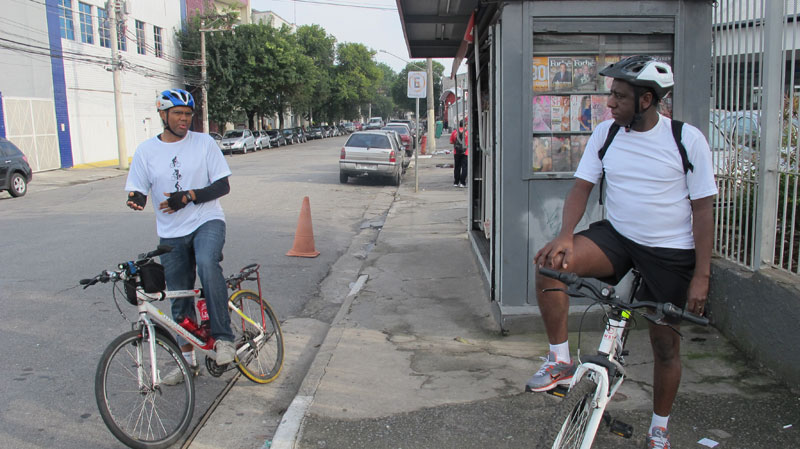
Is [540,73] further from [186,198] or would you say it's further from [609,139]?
[186,198]

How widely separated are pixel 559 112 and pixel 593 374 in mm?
2973

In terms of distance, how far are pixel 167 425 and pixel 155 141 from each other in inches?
70.1

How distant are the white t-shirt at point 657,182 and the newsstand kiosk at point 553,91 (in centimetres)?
205

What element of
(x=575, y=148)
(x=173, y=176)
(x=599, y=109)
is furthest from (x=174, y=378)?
(x=599, y=109)

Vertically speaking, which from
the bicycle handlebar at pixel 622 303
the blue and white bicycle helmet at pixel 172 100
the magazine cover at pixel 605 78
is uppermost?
the magazine cover at pixel 605 78

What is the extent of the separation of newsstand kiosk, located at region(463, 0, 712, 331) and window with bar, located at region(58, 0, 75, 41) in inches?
1077

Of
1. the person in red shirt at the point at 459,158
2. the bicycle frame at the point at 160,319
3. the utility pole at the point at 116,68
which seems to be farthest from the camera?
the utility pole at the point at 116,68

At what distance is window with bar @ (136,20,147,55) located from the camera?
34281mm

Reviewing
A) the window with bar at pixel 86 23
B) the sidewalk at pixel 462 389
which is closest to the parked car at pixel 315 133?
the window with bar at pixel 86 23

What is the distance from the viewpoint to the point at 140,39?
114 feet

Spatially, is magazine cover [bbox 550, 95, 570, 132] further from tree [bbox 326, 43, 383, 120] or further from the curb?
tree [bbox 326, 43, 383, 120]

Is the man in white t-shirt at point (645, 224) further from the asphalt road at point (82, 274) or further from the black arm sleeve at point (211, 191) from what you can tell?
the asphalt road at point (82, 274)

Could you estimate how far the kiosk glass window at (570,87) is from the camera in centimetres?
511

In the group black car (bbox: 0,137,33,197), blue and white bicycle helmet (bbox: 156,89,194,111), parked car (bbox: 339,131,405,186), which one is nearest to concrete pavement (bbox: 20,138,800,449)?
blue and white bicycle helmet (bbox: 156,89,194,111)
